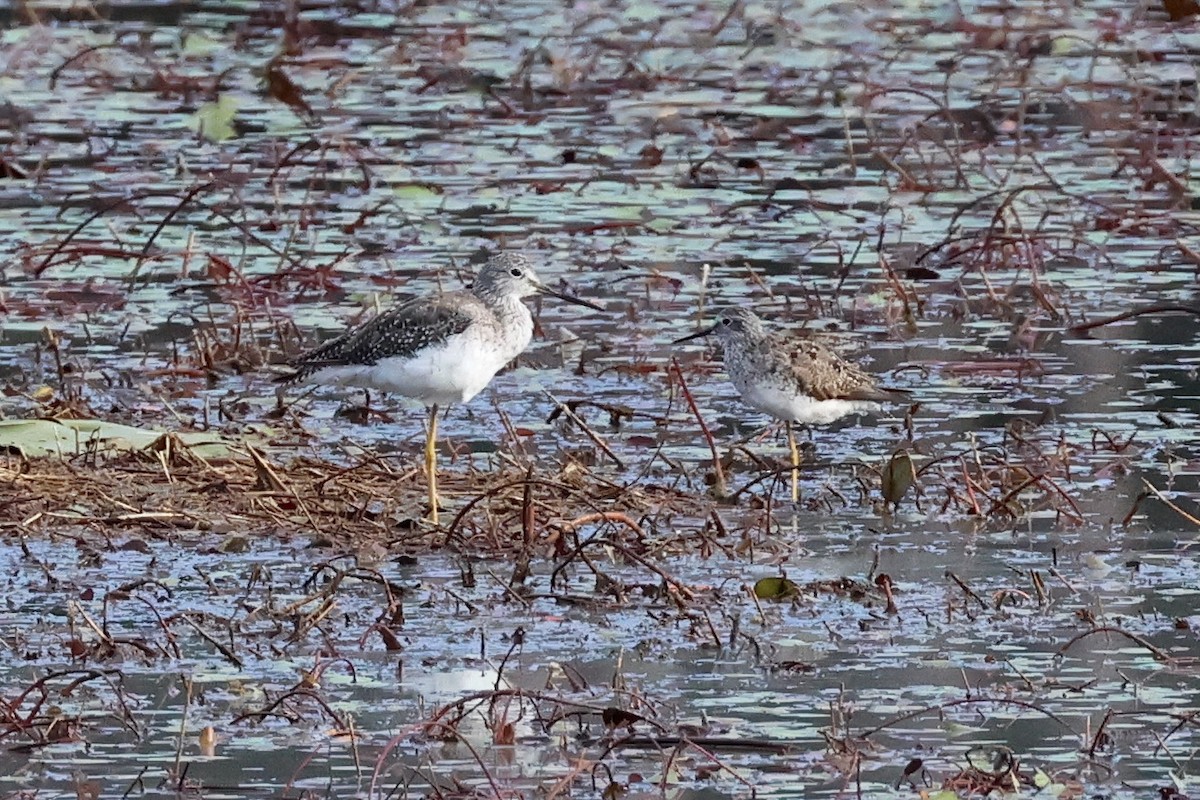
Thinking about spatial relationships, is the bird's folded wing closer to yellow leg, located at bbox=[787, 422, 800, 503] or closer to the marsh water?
the marsh water

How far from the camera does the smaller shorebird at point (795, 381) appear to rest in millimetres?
11070

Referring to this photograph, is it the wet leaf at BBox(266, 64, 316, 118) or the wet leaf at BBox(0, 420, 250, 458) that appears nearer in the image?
the wet leaf at BBox(0, 420, 250, 458)

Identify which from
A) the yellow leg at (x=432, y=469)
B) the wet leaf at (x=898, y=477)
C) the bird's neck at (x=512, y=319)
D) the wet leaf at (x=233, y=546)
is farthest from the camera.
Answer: the bird's neck at (x=512, y=319)

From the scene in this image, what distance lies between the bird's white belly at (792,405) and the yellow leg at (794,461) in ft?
0.27

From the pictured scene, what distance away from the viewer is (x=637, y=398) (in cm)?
1223

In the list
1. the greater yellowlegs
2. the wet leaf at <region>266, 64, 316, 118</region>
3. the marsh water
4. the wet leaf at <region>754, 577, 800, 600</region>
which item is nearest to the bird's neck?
the greater yellowlegs

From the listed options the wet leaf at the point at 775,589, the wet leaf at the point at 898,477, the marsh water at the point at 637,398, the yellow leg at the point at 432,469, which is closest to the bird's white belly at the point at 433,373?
the yellow leg at the point at 432,469

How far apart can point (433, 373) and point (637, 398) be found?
1.88m

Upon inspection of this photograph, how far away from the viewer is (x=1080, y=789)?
7.04 metres

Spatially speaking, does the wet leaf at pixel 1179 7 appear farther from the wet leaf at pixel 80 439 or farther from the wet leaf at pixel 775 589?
the wet leaf at pixel 775 589

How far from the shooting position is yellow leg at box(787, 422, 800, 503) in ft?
34.3

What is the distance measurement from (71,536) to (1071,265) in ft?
23.4

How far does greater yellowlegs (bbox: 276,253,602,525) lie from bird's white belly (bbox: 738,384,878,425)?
960 millimetres

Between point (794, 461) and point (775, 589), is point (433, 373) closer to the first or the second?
point (794, 461)
